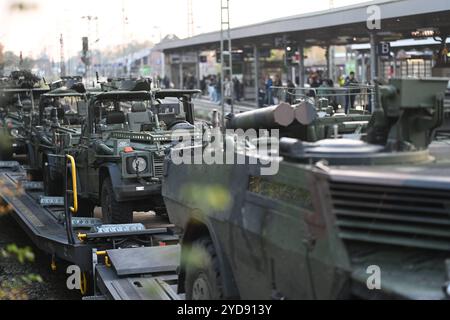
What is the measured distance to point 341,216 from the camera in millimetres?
3824

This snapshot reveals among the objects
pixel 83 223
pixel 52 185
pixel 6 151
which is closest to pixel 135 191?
pixel 83 223

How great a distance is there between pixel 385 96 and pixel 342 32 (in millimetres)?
23249

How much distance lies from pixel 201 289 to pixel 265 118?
4.11 ft

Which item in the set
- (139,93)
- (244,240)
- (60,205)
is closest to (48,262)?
(60,205)

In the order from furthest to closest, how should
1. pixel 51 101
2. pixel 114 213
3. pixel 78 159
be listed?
pixel 51 101 < pixel 78 159 < pixel 114 213

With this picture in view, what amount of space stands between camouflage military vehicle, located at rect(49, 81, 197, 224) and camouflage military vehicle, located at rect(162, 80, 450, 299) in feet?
15.2

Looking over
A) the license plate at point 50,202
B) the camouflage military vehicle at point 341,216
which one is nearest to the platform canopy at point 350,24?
the license plate at point 50,202

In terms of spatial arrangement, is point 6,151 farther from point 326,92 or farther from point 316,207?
point 316,207

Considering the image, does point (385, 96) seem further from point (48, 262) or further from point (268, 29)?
point (268, 29)

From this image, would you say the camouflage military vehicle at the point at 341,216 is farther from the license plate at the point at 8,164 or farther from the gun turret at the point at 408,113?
the license plate at the point at 8,164

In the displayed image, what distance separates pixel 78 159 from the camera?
11180 millimetres

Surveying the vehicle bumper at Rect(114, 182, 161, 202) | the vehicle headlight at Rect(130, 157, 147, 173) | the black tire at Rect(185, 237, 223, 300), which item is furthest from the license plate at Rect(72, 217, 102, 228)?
the black tire at Rect(185, 237, 223, 300)

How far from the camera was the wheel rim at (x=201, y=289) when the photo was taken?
5.11 metres

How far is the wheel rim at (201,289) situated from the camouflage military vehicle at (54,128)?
6414mm
